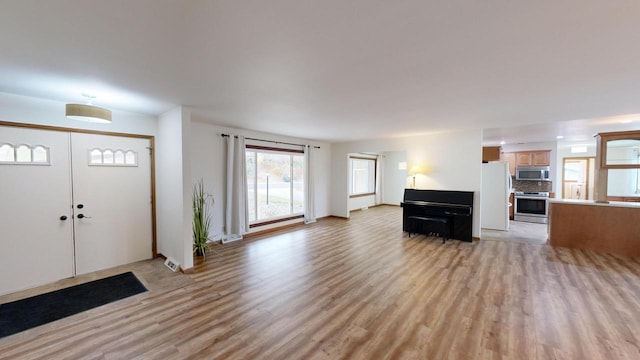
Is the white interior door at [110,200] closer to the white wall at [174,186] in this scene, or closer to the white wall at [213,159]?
the white wall at [174,186]

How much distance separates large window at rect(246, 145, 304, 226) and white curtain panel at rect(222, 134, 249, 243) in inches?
11.6

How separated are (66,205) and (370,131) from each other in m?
5.40

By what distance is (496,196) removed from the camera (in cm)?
602

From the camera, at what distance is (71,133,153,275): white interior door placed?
3.52 metres

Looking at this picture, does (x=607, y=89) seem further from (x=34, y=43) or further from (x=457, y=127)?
(x=34, y=43)

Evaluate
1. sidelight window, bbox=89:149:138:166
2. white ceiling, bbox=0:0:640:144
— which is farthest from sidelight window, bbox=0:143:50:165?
white ceiling, bbox=0:0:640:144

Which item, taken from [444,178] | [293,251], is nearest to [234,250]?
[293,251]

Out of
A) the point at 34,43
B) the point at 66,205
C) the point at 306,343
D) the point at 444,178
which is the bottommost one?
the point at 306,343

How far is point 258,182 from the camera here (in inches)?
231

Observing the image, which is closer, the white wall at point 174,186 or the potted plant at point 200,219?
the white wall at point 174,186

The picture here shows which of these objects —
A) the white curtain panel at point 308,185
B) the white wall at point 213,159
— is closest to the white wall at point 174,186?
the white wall at point 213,159

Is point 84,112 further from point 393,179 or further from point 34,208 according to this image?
point 393,179

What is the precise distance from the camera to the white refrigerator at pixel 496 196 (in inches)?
232

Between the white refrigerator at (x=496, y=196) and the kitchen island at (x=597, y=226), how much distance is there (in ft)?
3.06
